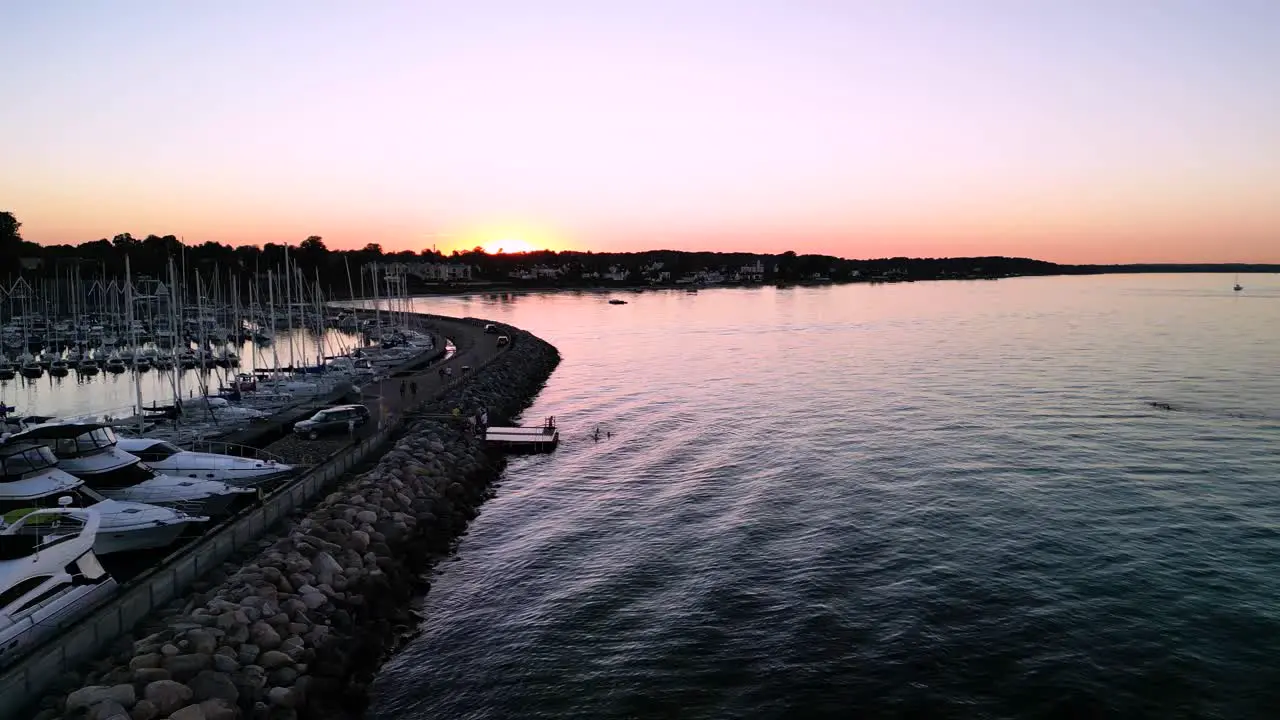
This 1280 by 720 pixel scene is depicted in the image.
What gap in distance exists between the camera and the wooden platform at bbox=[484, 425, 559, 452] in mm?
44375

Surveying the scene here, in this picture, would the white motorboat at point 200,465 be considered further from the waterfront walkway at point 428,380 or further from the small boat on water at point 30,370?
the small boat on water at point 30,370

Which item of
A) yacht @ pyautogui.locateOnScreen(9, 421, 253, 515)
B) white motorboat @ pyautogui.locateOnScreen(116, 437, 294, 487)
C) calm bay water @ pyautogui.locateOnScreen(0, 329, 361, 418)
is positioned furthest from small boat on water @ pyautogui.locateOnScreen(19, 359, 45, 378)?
yacht @ pyautogui.locateOnScreen(9, 421, 253, 515)

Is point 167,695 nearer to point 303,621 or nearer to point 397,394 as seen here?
point 303,621

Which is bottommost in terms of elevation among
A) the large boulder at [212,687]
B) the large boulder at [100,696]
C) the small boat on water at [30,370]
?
the large boulder at [212,687]

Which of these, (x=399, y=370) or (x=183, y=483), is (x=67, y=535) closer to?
(x=183, y=483)

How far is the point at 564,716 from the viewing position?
18.4 metres

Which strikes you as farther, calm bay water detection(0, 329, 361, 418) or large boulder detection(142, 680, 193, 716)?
calm bay water detection(0, 329, 361, 418)

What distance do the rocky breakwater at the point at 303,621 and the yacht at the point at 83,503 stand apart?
11.4ft

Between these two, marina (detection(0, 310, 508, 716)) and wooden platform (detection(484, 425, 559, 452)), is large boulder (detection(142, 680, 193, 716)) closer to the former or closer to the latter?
marina (detection(0, 310, 508, 716))

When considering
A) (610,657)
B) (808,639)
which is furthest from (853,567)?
(610,657)

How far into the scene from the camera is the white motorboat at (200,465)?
29.3 metres

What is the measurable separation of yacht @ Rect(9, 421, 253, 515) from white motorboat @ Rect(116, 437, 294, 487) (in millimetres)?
1410

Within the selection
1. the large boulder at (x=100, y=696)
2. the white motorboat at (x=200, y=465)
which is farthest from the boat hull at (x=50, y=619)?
the white motorboat at (x=200, y=465)

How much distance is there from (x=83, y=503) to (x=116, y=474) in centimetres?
259
